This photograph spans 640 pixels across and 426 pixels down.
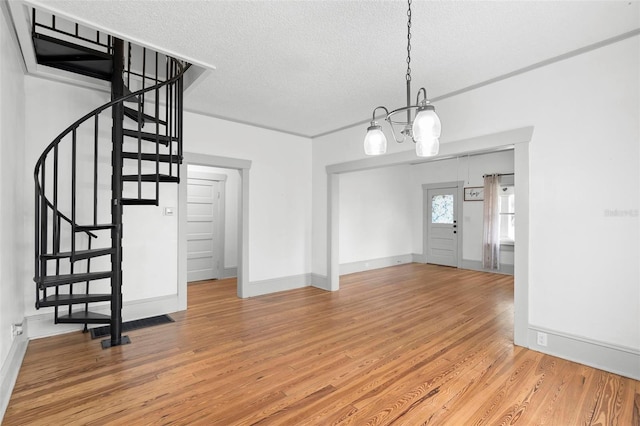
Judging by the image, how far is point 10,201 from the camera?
249 cm

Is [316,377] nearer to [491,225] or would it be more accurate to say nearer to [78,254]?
[78,254]

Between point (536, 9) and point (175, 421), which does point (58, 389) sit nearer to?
point (175, 421)

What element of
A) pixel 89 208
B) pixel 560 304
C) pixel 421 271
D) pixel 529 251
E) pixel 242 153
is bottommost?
pixel 421 271

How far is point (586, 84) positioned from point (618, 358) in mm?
2381

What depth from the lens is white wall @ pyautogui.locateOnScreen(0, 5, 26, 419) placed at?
7.19ft

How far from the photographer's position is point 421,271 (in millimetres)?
7367

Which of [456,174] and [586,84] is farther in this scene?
[456,174]

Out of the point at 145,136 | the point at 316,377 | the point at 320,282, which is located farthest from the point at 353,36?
the point at 320,282

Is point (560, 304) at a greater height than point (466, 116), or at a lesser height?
lesser

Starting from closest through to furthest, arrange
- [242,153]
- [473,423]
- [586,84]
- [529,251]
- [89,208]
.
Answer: [473,423]
[586,84]
[529,251]
[89,208]
[242,153]

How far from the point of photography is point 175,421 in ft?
6.48

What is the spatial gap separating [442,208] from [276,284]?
536 centimetres

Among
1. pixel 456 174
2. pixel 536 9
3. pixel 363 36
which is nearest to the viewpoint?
pixel 536 9

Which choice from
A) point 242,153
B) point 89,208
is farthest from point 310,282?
point 89,208
